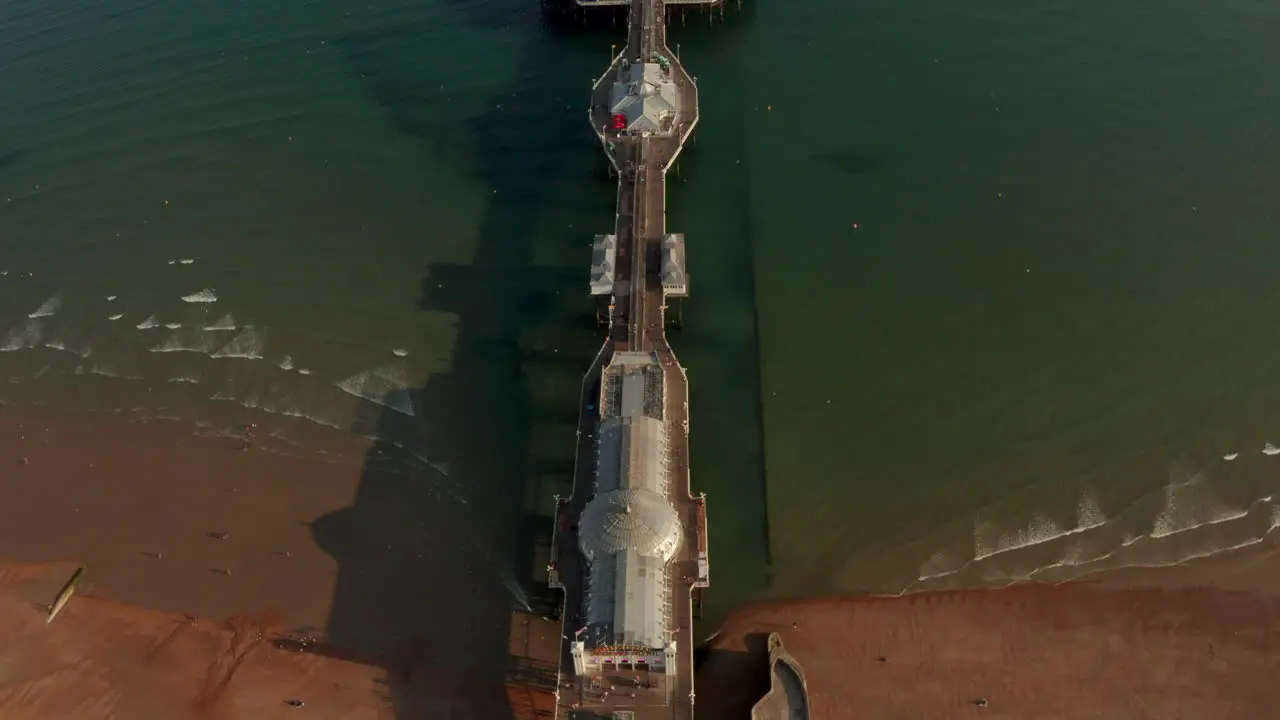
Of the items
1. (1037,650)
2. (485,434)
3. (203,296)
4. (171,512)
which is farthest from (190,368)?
(1037,650)

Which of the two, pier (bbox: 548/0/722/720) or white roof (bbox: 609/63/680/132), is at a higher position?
white roof (bbox: 609/63/680/132)

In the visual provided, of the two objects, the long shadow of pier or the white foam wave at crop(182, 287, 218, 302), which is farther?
the white foam wave at crop(182, 287, 218, 302)

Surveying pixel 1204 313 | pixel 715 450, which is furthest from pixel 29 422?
pixel 1204 313

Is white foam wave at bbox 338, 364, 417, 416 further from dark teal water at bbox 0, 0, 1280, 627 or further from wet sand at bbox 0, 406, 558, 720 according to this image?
wet sand at bbox 0, 406, 558, 720

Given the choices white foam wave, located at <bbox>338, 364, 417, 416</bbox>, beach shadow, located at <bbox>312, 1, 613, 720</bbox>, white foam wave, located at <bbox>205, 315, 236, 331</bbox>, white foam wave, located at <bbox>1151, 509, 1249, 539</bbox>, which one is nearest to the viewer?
beach shadow, located at <bbox>312, 1, 613, 720</bbox>

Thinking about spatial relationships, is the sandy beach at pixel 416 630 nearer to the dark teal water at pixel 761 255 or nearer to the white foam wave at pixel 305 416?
the dark teal water at pixel 761 255

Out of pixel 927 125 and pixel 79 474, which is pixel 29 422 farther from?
pixel 927 125

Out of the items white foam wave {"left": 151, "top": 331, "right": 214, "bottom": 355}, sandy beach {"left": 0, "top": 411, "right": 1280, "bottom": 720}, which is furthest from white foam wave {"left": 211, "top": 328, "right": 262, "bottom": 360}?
sandy beach {"left": 0, "top": 411, "right": 1280, "bottom": 720}
